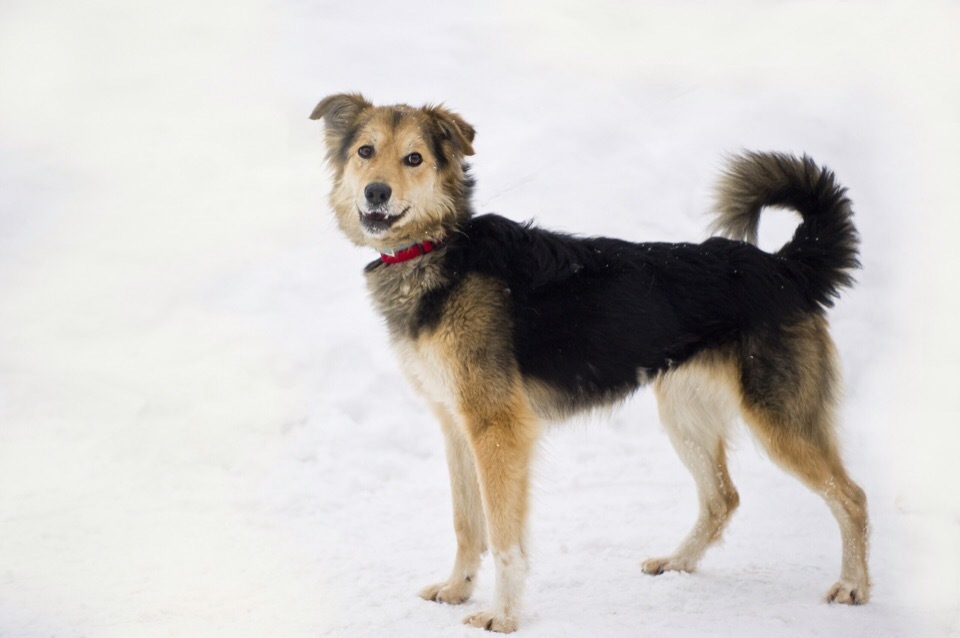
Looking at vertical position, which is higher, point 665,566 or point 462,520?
point 462,520

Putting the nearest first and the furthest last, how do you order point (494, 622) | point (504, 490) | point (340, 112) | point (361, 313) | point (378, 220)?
point (494, 622) < point (504, 490) < point (378, 220) < point (340, 112) < point (361, 313)

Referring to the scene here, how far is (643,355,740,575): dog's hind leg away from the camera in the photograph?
467 centimetres

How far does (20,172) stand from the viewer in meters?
9.33

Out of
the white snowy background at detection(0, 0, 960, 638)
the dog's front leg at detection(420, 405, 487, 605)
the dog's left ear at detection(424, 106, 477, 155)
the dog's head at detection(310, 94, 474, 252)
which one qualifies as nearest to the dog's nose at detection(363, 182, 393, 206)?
the dog's head at detection(310, 94, 474, 252)

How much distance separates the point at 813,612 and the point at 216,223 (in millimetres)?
7386

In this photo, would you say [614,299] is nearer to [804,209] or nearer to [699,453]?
[699,453]

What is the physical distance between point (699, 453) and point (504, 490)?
4.95 ft

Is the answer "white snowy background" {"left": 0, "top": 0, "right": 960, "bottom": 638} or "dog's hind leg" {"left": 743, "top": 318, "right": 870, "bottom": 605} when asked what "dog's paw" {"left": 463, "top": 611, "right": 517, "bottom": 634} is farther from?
"dog's hind leg" {"left": 743, "top": 318, "right": 870, "bottom": 605}

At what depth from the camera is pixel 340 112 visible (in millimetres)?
4414

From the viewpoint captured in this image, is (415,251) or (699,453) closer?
(415,251)

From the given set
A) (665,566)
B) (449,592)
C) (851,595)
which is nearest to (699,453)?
(665,566)

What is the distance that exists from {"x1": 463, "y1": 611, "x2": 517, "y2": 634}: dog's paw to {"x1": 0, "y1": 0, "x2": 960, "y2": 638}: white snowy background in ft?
0.61

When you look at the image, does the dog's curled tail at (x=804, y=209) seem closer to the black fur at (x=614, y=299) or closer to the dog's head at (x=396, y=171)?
the black fur at (x=614, y=299)

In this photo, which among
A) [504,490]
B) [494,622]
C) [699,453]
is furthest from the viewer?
[699,453]
